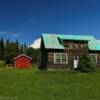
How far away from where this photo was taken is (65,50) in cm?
5103

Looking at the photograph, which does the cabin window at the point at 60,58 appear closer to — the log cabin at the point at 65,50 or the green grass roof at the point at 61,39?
the log cabin at the point at 65,50

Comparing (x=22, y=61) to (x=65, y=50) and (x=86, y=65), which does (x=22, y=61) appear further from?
(x=86, y=65)

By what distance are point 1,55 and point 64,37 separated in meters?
70.0

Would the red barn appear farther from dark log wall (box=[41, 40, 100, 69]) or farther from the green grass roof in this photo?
the green grass roof

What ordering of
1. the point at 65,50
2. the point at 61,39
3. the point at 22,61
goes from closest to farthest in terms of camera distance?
the point at 65,50 < the point at 61,39 < the point at 22,61

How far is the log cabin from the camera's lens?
50.1 m

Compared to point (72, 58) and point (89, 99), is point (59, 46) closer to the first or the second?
point (72, 58)

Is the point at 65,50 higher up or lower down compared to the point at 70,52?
higher up

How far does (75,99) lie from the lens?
691 inches

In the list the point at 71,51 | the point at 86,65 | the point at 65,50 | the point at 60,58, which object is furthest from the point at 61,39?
the point at 86,65

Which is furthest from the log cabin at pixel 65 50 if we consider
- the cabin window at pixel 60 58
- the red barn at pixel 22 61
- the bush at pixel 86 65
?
the red barn at pixel 22 61

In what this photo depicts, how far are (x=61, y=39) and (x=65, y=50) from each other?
215 cm

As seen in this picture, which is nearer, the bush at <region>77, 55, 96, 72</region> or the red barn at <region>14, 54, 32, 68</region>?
the bush at <region>77, 55, 96, 72</region>

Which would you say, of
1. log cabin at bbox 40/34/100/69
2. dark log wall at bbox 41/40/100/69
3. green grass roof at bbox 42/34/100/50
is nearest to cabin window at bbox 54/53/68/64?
log cabin at bbox 40/34/100/69
